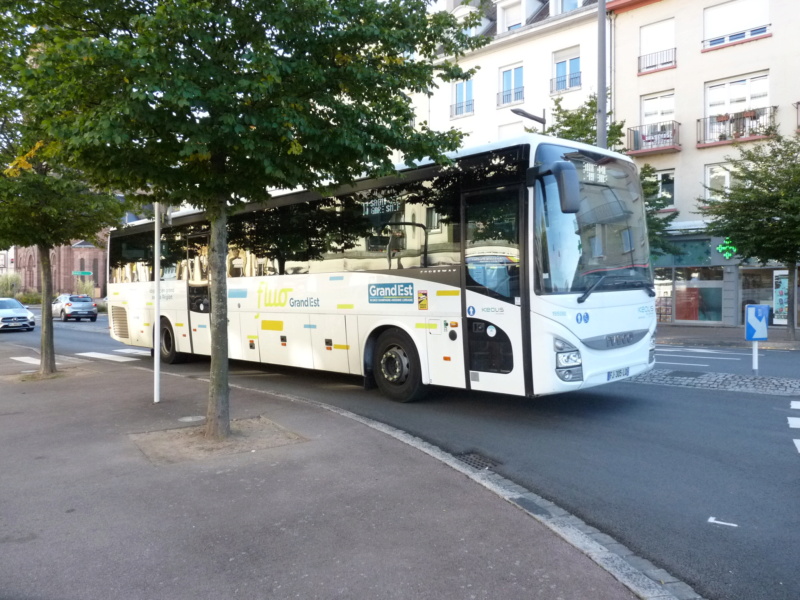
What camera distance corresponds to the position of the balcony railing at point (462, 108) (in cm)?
3456

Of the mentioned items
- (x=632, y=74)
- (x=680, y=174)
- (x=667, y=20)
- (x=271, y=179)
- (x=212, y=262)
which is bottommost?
(x=212, y=262)

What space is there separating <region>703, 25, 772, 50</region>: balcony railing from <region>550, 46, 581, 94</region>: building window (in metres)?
5.58

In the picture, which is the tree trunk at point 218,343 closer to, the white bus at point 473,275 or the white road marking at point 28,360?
the white bus at point 473,275

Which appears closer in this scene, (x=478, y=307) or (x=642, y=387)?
(x=478, y=307)

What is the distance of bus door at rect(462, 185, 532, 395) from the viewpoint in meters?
7.45

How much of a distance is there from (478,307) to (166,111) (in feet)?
12.9

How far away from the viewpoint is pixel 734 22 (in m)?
26.1

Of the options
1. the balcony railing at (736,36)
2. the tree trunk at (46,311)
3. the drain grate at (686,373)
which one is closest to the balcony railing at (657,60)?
the balcony railing at (736,36)

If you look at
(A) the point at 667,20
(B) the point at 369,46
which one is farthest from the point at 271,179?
(A) the point at 667,20

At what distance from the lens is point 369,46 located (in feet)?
22.5

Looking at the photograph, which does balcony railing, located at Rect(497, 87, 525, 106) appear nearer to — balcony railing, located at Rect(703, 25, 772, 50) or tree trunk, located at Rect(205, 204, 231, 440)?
balcony railing, located at Rect(703, 25, 772, 50)

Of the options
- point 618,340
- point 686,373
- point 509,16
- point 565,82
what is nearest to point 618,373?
point 618,340

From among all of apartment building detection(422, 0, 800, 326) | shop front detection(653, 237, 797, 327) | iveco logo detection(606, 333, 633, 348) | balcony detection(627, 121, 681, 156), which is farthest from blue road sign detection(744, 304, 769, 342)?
balcony detection(627, 121, 681, 156)

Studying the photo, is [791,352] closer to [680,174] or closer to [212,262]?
[680,174]
